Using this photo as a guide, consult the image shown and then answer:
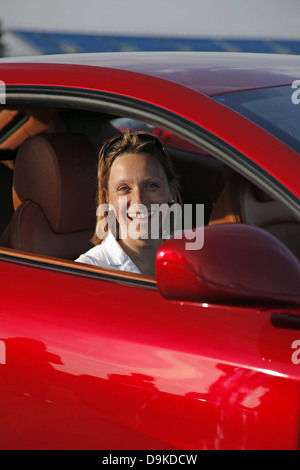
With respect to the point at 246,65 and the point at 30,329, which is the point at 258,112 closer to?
the point at 246,65

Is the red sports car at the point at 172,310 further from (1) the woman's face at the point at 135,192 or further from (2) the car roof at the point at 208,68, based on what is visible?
(1) the woman's face at the point at 135,192

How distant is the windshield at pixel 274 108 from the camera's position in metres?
1.80

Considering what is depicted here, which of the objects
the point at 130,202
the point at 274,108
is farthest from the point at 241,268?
the point at 130,202

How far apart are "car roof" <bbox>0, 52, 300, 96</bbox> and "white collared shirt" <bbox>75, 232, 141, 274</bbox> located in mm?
514

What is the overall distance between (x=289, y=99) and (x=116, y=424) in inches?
37.8

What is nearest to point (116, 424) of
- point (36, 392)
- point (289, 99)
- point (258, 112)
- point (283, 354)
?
point (36, 392)

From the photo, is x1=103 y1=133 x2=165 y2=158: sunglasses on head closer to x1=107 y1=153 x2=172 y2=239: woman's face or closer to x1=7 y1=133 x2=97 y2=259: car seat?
x1=107 y1=153 x2=172 y2=239: woman's face

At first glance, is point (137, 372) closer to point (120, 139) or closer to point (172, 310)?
point (172, 310)

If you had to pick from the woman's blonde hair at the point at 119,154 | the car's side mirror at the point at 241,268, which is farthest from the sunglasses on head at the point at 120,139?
the car's side mirror at the point at 241,268

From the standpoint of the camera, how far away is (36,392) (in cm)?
178

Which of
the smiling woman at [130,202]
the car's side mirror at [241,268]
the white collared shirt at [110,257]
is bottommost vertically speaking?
the car's side mirror at [241,268]

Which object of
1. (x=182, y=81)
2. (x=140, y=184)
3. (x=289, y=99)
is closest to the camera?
(x=182, y=81)

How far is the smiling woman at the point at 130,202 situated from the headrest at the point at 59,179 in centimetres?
21

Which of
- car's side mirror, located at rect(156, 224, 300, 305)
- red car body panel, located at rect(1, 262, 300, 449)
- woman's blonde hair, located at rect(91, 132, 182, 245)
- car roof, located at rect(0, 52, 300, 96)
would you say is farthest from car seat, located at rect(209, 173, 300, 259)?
car's side mirror, located at rect(156, 224, 300, 305)
